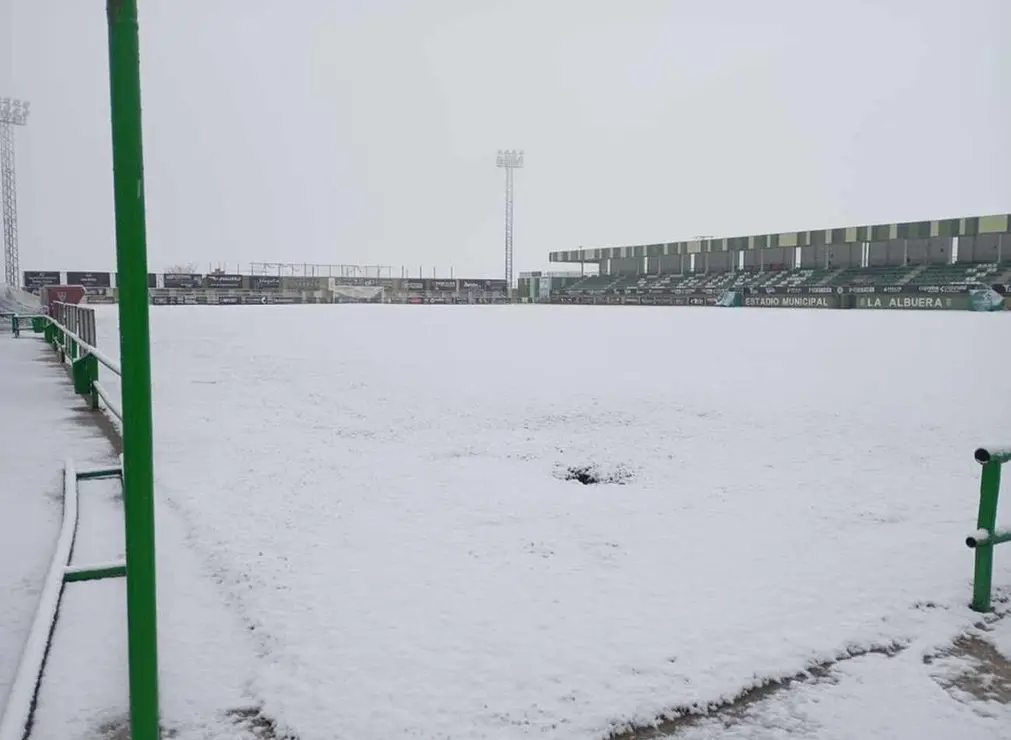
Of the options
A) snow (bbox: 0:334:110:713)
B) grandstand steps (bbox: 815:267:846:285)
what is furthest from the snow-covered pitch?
grandstand steps (bbox: 815:267:846:285)

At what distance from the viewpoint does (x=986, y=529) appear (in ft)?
14.7

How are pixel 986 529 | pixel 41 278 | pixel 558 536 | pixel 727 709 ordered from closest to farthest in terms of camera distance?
Result: pixel 727 709 < pixel 986 529 < pixel 558 536 < pixel 41 278

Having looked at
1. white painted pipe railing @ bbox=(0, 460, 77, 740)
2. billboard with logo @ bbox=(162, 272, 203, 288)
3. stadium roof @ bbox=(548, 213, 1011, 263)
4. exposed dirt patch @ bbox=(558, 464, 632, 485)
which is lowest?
exposed dirt patch @ bbox=(558, 464, 632, 485)

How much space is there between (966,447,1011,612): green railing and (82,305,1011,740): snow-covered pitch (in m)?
0.22

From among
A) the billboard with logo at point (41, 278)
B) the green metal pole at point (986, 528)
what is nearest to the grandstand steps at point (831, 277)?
the green metal pole at point (986, 528)

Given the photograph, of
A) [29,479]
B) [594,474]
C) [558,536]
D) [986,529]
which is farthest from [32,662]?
[594,474]

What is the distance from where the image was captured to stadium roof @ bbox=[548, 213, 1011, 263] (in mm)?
53000

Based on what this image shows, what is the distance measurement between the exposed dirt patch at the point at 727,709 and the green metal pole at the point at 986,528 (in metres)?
1.21

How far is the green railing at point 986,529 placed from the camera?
14.3 ft

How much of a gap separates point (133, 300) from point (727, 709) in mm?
2955

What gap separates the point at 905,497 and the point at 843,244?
62084 millimetres

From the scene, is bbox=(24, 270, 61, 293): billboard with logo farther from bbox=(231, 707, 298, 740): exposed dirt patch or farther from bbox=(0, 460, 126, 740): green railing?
bbox=(231, 707, 298, 740): exposed dirt patch

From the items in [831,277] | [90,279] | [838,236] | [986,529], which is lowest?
[986,529]

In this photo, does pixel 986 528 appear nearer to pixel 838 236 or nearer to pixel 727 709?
pixel 727 709
